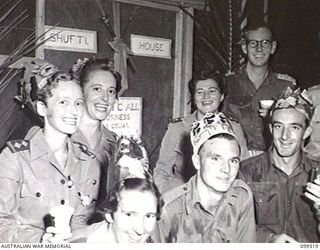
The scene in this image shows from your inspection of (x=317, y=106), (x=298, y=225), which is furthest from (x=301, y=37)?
(x=298, y=225)

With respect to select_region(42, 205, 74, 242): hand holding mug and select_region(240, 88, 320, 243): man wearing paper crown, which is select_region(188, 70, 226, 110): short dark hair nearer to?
select_region(240, 88, 320, 243): man wearing paper crown

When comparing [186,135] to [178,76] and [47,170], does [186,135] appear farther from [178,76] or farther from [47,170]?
[47,170]

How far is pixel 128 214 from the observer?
1033 mm

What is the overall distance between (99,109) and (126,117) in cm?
7

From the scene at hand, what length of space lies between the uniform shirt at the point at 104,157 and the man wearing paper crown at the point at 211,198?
13 cm

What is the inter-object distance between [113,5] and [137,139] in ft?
1.00

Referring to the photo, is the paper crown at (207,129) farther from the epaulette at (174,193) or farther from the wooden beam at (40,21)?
the wooden beam at (40,21)

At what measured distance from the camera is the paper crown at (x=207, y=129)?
3.50ft

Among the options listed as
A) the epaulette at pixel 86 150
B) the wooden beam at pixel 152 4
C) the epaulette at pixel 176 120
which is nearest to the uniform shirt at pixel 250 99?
the epaulette at pixel 176 120

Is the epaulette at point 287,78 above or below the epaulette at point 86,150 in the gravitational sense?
above

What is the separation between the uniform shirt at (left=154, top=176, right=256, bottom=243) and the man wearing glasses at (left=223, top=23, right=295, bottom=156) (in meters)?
0.13

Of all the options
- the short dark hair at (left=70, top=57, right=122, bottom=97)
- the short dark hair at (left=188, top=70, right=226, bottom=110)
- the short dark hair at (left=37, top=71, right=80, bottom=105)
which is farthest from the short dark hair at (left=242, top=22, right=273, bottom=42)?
→ the short dark hair at (left=37, top=71, right=80, bottom=105)

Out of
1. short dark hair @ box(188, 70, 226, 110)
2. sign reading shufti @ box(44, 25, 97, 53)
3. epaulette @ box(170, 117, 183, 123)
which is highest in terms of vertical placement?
sign reading shufti @ box(44, 25, 97, 53)

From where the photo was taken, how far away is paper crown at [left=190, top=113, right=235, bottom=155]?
1.07m
